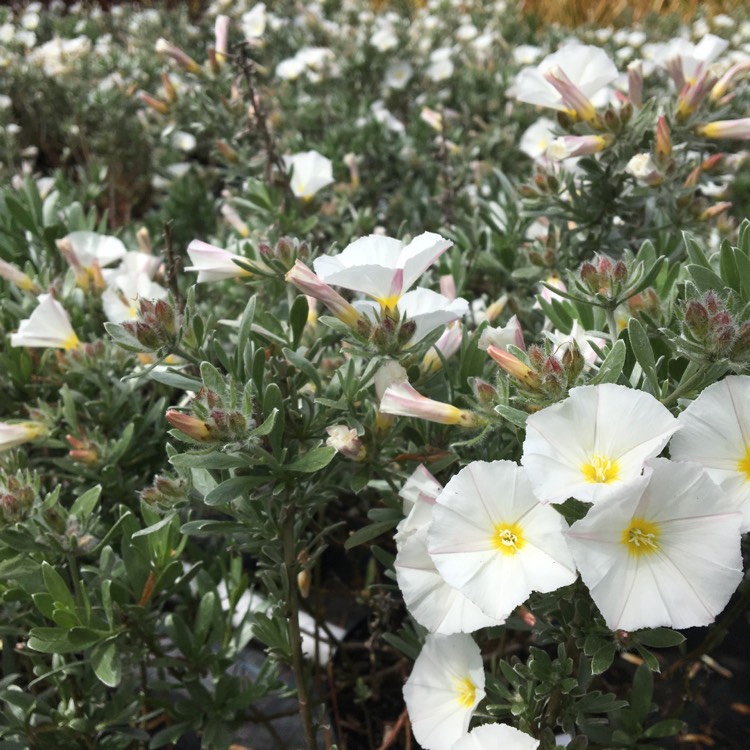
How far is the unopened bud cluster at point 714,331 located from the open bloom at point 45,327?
38.4 inches

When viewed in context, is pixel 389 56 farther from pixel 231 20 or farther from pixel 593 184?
pixel 593 184

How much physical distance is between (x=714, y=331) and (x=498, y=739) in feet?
1.67

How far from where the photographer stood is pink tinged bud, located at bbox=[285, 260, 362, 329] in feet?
3.03

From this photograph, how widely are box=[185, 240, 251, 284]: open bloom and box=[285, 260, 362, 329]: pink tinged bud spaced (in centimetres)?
17

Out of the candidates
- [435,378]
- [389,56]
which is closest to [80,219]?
[435,378]

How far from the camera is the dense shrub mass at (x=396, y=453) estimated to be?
0.75m

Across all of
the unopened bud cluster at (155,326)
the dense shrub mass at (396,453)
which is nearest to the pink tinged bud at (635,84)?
the dense shrub mass at (396,453)

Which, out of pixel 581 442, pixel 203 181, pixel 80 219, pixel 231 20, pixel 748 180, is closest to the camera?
pixel 581 442

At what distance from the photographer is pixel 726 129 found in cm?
130

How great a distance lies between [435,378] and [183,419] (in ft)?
1.23

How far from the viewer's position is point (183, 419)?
812 mm

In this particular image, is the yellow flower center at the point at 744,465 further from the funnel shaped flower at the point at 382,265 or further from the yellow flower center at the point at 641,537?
the funnel shaped flower at the point at 382,265

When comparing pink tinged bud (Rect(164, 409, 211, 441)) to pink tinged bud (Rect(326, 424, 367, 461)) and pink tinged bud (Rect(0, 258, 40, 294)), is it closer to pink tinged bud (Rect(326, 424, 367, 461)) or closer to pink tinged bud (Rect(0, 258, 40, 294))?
pink tinged bud (Rect(326, 424, 367, 461))

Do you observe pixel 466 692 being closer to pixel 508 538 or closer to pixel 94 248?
pixel 508 538
